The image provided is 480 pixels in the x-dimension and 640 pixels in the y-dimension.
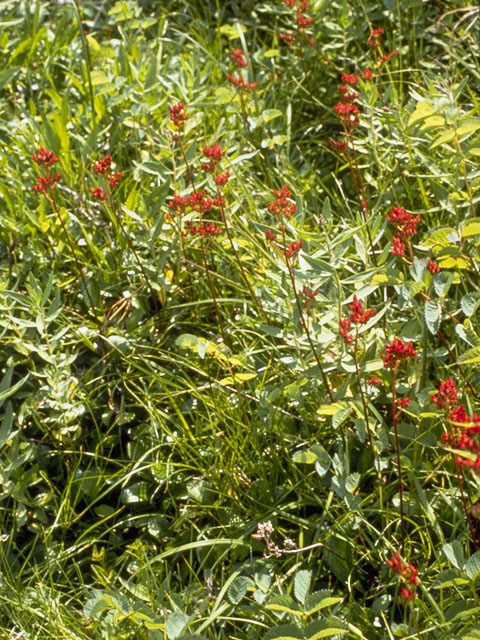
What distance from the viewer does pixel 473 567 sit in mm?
2109

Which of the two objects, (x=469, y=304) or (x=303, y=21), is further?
(x=303, y=21)

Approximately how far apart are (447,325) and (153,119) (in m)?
1.38

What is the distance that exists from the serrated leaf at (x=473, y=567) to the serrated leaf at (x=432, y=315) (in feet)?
2.02

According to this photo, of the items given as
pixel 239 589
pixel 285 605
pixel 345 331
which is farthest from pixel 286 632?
pixel 345 331

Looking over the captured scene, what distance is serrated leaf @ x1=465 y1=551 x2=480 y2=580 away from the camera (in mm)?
2096

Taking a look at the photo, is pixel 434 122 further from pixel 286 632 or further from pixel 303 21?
pixel 286 632

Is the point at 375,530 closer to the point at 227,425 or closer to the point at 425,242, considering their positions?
the point at 227,425

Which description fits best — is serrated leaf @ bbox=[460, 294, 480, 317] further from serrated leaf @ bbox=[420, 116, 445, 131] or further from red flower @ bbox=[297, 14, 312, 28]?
red flower @ bbox=[297, 14, 312, 28]

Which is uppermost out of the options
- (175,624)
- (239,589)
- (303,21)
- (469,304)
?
(303,21)

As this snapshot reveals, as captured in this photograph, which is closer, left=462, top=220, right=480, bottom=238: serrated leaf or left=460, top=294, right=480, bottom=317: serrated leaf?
left=460, top=294, right=480, bottom=317: serrated leaf

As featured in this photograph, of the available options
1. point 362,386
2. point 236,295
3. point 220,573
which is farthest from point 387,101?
point 220,573

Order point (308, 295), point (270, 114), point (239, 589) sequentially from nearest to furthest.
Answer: point (239, 589) < point (308, 295) < point (270, 114)

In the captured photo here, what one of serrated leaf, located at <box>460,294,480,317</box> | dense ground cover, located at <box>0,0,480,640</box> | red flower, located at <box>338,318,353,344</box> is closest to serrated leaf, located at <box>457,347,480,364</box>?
dense ground cover, located at <box>0,0,480,640</box>

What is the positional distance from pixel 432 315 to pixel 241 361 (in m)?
0.56
